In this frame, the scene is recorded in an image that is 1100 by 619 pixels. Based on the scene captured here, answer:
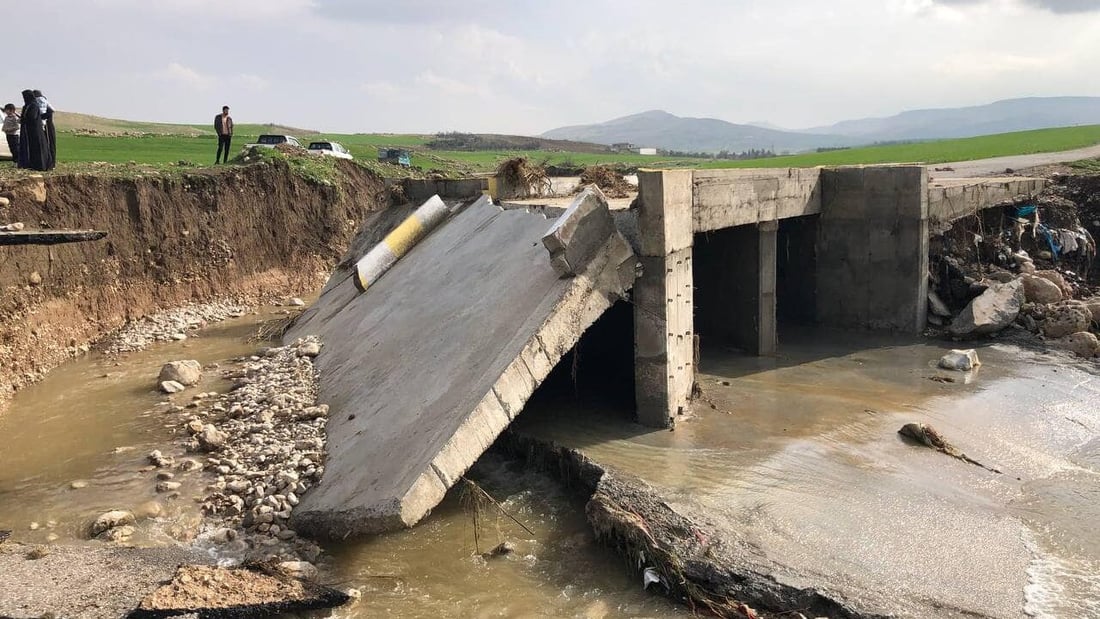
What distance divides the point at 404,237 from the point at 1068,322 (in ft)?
37.3

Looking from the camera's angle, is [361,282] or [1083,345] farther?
[361,282]

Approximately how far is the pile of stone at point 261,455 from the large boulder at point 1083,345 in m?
11.0

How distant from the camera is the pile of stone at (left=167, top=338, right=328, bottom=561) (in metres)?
6.92

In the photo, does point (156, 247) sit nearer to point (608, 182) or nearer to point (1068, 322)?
point (608, 182)

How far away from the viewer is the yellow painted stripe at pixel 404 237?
14475 mm

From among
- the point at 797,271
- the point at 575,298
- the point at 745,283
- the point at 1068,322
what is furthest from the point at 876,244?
the point at 575,298

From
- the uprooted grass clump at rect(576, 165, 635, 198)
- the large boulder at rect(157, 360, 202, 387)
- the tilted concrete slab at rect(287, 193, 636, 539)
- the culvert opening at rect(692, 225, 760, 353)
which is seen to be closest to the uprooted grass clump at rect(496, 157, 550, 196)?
the uprooted grass clump at rect(576, 165, 635, 198)

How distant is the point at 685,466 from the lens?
25.8ft

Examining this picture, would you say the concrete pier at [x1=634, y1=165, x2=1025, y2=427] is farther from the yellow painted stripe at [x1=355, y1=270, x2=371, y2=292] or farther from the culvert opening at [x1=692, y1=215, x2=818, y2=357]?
the yellow painted stripe at [x1=355, y1=270, x2=371, y2=292]

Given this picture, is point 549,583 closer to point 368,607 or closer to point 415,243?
point 368,607

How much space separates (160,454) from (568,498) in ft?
15.7

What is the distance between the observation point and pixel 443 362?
8.52 metres

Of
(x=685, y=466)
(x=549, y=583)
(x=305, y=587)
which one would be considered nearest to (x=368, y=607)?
(x=305, y=587)

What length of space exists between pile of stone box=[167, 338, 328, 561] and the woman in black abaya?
6962 millimetres
